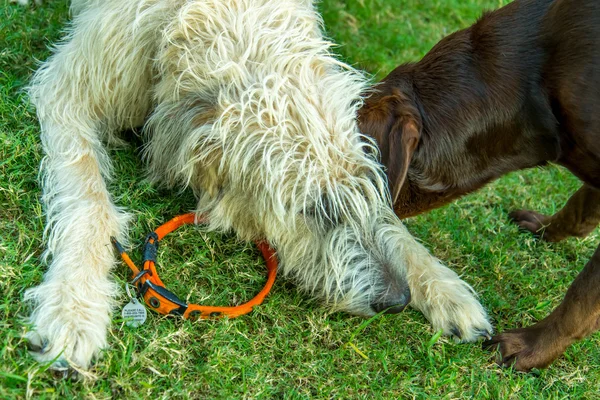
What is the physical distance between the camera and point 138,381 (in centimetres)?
287

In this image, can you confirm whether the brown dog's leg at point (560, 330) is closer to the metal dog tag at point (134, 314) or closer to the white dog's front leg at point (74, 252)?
the metal dog tag at point (134, 314)

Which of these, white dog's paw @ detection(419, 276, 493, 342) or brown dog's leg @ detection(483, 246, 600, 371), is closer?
brown dog's leg @ detection(483, 246, 600, 371)

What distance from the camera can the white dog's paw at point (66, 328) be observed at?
109 inches

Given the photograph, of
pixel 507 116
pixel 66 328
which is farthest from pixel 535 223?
pixel 66 328

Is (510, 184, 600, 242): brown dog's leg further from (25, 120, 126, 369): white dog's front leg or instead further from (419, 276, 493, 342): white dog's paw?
(25, 120, 126, 369): white dog's front leg

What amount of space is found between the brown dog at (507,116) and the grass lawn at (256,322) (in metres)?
0.39

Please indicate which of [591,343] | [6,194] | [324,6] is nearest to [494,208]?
[591,343]

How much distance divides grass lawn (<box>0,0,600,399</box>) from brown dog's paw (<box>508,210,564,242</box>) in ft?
0.25

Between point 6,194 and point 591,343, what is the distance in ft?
10.9

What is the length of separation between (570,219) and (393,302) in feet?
5.75

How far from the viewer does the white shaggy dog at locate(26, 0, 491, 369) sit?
3260 millimetres

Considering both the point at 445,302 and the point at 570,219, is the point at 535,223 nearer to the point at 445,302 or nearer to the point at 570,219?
the point at 570,219

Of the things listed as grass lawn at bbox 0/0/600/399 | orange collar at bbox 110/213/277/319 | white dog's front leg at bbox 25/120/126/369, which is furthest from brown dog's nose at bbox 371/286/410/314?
white dog's front leg at bbox 25/120/126/369

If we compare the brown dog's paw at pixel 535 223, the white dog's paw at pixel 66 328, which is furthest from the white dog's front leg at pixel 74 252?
the brown dog's paw at pixel 535 223
